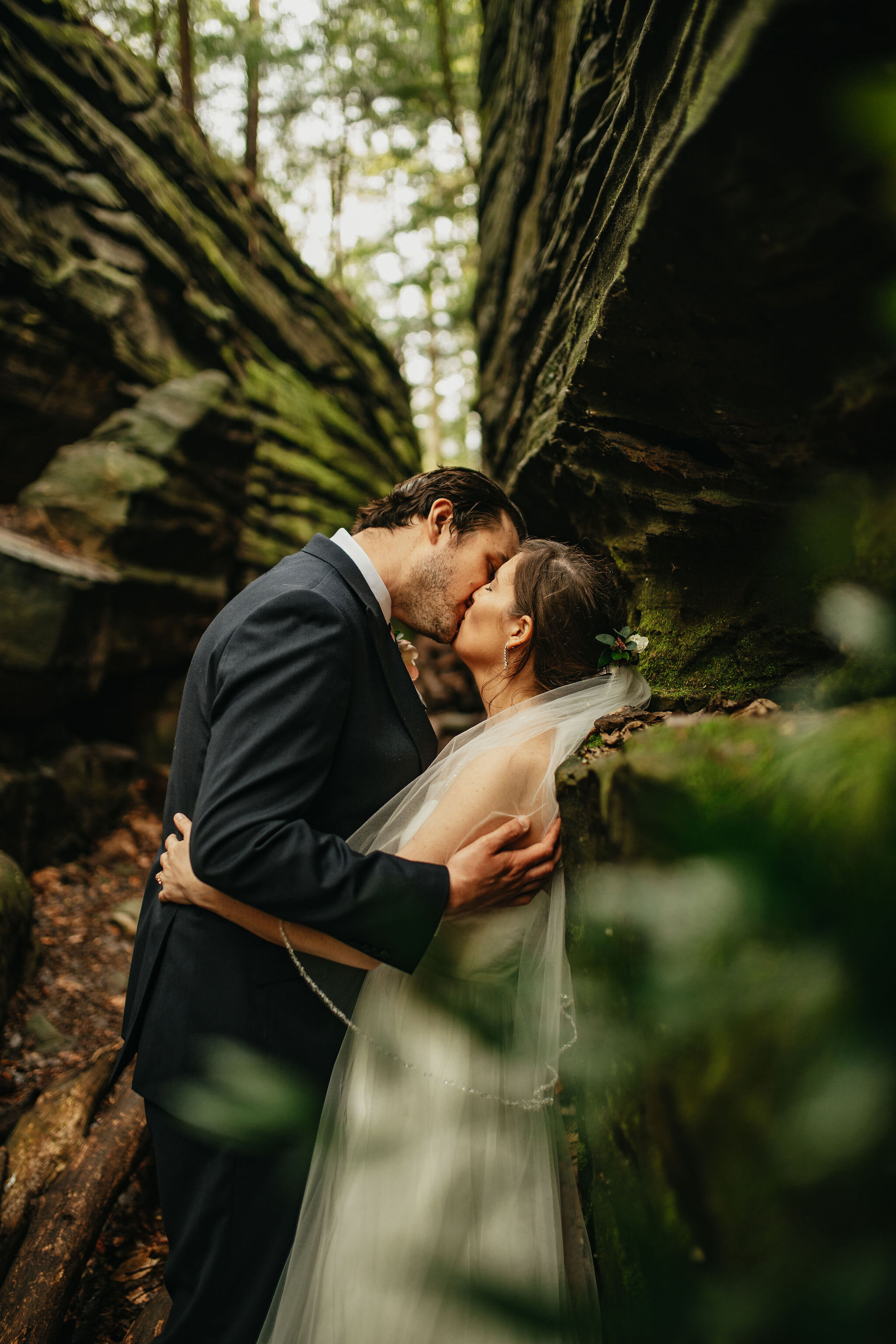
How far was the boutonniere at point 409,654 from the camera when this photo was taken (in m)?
2.69

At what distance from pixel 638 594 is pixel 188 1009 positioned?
1999 millimetres

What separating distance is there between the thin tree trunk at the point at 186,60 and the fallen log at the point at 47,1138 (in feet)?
31.5

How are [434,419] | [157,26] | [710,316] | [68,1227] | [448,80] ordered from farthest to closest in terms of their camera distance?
[434,419]
[448,80]
[157,26]
[68,1227]
[710,316]

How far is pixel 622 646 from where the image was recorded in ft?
7.66

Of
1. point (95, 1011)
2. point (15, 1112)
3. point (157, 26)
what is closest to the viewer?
point (15, 1112)

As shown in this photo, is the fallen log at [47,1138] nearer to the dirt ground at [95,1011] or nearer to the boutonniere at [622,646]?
the dirt ground at [95,1011]

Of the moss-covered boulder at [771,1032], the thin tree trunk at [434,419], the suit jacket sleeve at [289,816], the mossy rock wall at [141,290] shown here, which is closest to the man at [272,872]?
the suit jacket sleeve at [289,816]

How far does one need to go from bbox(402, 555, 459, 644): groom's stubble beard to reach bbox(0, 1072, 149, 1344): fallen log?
2521 millimetres

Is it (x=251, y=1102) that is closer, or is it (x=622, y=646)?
(x=251, y=1102)

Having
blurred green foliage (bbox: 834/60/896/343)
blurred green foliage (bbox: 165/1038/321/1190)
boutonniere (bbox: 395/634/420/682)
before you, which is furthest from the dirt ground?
blurred green foliage (bbox: 834/60/896/343)

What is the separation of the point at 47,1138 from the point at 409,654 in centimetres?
255

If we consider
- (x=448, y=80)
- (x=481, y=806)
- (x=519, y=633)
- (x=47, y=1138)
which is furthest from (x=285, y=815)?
(x=448, y=80)

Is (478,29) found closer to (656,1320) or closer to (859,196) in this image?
(859,196)

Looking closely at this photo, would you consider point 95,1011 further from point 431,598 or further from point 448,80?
point 448,80
